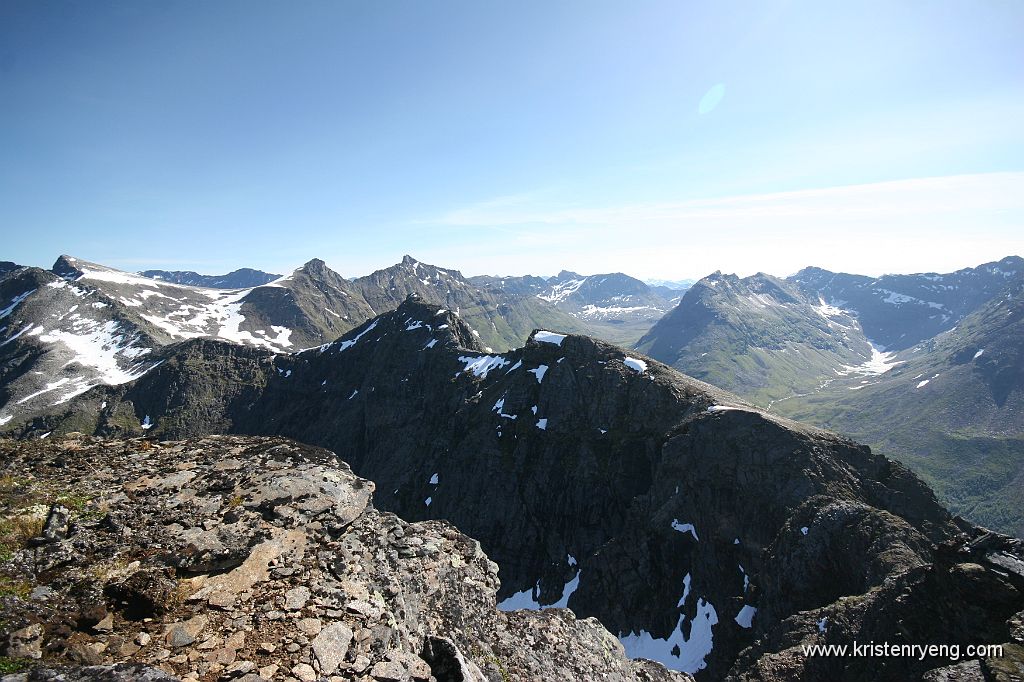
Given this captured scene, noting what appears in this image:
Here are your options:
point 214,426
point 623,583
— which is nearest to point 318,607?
point 623,583

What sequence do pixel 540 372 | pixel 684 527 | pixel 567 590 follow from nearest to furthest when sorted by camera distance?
pixel 684 527 → pixel 567 590 → pixel 540 372

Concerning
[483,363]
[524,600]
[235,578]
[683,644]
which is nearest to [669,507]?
[683,644]

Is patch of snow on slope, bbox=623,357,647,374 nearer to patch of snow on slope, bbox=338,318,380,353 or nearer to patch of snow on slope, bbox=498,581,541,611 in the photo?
patch of snow on slope, bbox=498,581,541,611

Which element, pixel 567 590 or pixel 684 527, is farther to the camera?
pixel 567 590

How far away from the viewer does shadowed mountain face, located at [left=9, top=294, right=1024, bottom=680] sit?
34750 mm

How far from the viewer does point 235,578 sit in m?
14.9

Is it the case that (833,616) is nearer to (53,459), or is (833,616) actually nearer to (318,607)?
(318,607)

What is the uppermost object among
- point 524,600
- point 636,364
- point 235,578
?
point 235,578

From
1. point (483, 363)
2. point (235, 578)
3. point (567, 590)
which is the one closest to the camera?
point (235, 578)

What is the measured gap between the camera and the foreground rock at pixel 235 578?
11.8 meters

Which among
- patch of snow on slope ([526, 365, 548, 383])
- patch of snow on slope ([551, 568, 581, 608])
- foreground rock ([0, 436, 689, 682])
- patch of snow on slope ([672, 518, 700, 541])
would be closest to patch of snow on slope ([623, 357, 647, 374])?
patch of snow on slope ([526, 365, 548, 383])

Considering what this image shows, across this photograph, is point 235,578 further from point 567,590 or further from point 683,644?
point 567,590

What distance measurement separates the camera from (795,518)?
178 feet

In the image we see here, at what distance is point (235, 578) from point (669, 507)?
6854 centimetres
